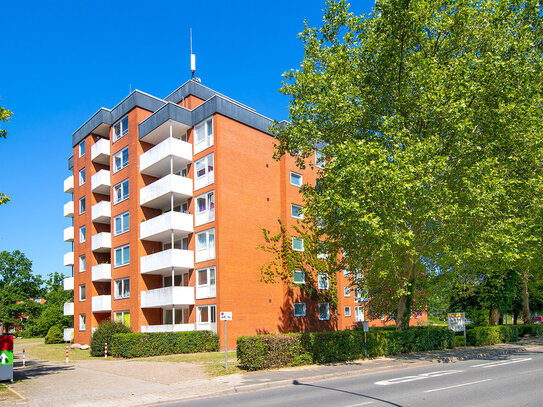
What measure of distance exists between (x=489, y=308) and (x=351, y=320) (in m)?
10.9

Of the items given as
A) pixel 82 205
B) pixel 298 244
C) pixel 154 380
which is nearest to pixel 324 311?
pixel 298 244

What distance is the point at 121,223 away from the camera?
123ft

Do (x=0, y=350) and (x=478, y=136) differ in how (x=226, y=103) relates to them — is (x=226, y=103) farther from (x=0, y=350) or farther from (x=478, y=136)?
(x=0, y=350)

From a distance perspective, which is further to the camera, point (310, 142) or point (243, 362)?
point (310, 142)

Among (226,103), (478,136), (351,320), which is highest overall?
(226,103)

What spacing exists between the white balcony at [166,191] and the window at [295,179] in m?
7.81

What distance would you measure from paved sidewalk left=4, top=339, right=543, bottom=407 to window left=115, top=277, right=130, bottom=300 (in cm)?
1243

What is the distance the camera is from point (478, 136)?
21.2m

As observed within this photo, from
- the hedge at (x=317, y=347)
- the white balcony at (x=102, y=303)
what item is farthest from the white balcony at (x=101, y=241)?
the hedge at (x=317, y=347)

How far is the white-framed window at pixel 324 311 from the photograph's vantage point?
120 feet

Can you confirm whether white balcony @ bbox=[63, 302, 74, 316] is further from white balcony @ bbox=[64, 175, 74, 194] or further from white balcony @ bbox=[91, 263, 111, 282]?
white balcony @ bbox=[64, 175, 74, 194]

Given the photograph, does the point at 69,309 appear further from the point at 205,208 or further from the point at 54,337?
the point at 205,208

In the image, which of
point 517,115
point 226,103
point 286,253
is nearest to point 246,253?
point 286,253

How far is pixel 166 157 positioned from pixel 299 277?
12885 millimetres
